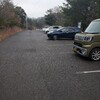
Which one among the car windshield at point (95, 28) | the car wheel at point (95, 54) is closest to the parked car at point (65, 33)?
the car windshield at point (95, 28)

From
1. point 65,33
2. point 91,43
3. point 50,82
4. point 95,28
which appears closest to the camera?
point 50,82

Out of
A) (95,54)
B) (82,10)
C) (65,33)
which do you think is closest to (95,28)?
(95,54)

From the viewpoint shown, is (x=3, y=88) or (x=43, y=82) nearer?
(x=3, y=88)

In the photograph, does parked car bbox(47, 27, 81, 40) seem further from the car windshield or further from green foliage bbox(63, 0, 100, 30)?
Result: the car windshield

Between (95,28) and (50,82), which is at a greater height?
(95,28)

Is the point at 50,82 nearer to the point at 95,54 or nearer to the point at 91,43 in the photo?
the point at 91,43

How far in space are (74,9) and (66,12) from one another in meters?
2.04

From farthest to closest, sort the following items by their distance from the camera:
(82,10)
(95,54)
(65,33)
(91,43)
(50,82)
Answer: (82,10) → (65,33) → (95,54) → (91,43) → (50,82)

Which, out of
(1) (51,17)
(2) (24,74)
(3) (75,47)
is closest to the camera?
(2) (24,74)

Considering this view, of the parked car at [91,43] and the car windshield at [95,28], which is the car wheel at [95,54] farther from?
Result: the car windshield at [95,28]

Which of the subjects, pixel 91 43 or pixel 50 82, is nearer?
pixel 50 82

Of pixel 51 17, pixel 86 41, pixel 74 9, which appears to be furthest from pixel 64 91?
pixel 51 17

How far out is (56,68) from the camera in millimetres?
7746

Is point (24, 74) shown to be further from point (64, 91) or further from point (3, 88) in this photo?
point (64, 91)
